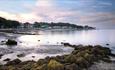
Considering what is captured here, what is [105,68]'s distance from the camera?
57.8 ft

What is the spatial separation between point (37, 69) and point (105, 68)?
6.86m

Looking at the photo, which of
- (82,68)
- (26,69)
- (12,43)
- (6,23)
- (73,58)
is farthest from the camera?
(6,23)

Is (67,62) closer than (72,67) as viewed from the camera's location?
No

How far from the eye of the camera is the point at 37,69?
1401 cm

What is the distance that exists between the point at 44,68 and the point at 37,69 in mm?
510

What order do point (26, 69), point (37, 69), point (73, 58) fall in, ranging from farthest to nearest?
1. point (73, 58)
2. point (26, 69)
3. point (37, 69)

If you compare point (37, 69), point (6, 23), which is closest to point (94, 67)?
point (37, 69)

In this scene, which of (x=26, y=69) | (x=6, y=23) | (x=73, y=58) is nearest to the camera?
(x=26, y=69)

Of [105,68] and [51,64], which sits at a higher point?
[51,64]

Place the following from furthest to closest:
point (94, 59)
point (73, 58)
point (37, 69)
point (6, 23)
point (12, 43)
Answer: point (6, 23) → point (12, 43) → point (94, 59) → point (73, 58) → point (37, 69)

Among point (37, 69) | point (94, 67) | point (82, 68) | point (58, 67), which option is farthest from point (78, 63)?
point (37, 69)

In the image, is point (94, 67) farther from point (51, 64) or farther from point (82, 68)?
point (51, 64)

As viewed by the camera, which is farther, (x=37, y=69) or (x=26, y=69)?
(x=26, y=69)

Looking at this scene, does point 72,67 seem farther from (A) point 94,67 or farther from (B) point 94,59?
(B) point 94,59
